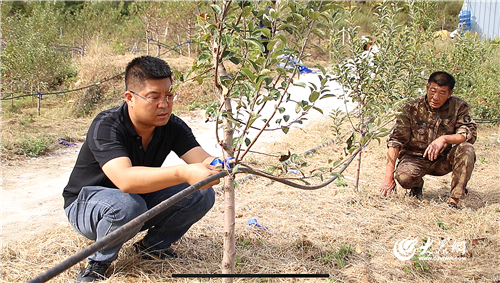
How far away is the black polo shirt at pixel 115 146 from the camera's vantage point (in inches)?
88.3

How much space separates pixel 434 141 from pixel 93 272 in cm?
299

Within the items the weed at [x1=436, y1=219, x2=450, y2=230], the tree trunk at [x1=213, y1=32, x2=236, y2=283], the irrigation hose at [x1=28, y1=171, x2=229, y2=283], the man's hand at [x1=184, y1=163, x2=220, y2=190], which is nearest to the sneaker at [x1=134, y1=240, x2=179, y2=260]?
the tree trunk at [x1=213, y1=32, x2=236, y2=283]

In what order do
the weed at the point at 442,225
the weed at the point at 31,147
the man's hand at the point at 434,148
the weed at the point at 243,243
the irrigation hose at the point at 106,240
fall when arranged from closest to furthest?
the irrigation hose at the point at 106,240
the weed at the point at 243,243
the weed at the point at 442,225
the man's hand at the point at 434,148
the weed at the point at 31,147

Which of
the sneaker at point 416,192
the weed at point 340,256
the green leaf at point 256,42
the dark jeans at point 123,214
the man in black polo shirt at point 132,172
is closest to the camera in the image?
the green leaf at point 256,42

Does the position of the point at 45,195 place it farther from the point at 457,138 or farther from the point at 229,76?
the point at 457,138

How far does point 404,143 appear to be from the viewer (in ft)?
13.4

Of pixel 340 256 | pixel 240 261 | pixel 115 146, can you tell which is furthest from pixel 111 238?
pixel 340 256

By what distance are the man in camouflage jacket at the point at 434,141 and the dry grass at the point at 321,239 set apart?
0.20 metres

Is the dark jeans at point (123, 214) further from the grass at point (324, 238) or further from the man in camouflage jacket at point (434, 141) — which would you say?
the man in camouflage jacket at point (434, 141)

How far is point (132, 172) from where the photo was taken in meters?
2.04

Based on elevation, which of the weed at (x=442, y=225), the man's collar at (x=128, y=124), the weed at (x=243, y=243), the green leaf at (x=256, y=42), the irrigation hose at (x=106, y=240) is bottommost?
the weed at (x=243, y=243)

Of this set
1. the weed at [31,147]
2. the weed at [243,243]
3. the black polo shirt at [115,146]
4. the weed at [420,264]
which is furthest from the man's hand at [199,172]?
the weed at [31,147]

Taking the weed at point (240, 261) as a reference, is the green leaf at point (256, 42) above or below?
above

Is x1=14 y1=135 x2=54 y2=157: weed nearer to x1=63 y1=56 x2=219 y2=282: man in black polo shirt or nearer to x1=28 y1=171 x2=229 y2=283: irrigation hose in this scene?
x1=63 y1=56 x2=219 y2=282: man in black polo shirt
